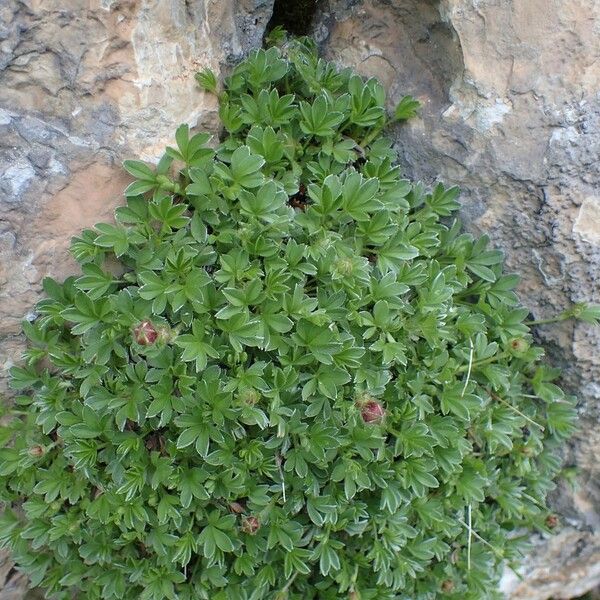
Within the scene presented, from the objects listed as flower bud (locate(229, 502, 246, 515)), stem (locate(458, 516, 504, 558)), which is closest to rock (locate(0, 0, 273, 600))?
flower bud (locate(229, 502, 246, 515))

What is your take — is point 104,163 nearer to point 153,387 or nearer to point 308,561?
point 153,387

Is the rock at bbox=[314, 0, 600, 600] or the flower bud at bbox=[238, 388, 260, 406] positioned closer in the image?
the flower bud at bbox=[238, 388, 260, 406]

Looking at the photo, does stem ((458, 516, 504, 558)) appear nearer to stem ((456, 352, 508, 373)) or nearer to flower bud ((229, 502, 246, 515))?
stem ((456, 352, 508, 373))

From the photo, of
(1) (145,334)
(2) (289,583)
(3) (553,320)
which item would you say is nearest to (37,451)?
(1) (145,334)

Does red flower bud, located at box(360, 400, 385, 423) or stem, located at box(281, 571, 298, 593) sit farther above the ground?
red flower bud, located at box(360, 400, 385, 423)

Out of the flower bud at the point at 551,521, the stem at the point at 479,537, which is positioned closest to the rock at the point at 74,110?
the stem at the point at 479,537

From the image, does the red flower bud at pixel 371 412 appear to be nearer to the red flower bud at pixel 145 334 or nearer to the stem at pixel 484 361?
the stem at pixel 484 361

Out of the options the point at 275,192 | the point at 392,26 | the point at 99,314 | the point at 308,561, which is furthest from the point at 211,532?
the point at 392,26
